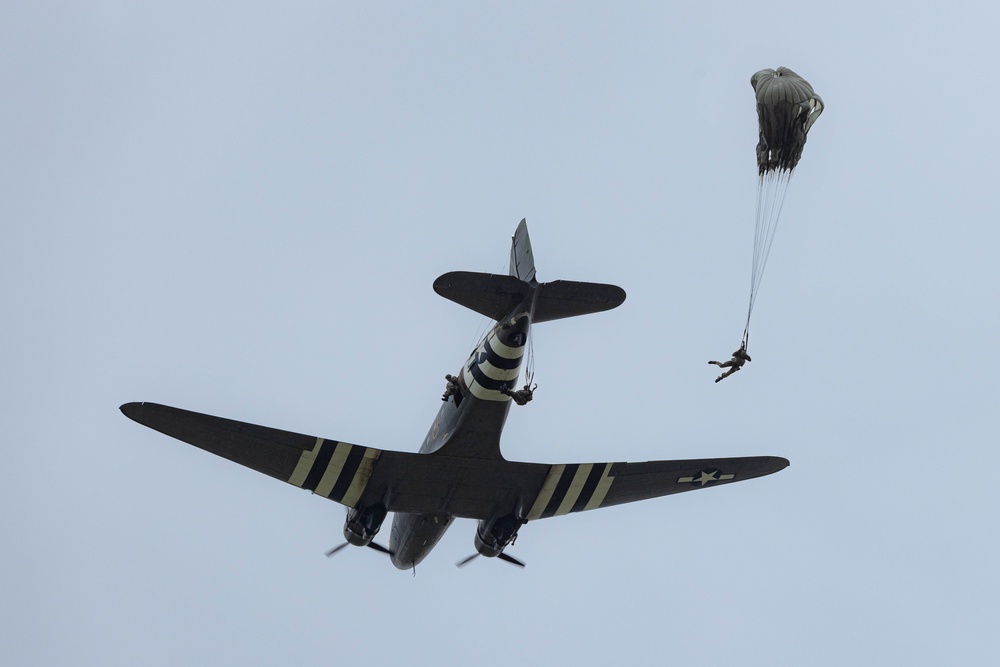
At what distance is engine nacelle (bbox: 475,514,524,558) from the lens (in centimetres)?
3453

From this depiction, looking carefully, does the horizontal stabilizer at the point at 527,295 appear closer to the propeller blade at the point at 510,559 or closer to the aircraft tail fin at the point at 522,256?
the aircraft tail fin at the point at 522,256

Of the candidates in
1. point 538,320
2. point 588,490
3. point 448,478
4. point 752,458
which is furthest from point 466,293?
point 752,458

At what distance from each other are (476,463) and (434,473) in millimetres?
1125

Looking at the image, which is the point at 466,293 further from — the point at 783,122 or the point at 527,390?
the point at 783,122

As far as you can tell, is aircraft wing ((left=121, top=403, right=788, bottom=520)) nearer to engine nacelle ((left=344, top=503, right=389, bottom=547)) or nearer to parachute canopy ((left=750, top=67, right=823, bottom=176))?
engine nacelle ((left=344, top=503, right=389, bottom=547))

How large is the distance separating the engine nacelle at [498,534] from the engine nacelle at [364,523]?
3.03 metres

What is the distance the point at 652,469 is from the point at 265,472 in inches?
A: 419

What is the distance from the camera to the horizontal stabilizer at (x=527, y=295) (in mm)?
31281

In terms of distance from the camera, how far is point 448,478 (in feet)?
108

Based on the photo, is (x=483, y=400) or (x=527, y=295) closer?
(x=483, y=400)

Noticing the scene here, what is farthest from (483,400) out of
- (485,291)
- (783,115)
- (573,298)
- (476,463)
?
(783,115)

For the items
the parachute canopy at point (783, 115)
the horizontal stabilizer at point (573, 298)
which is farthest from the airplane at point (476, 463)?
the parachute canopy at point (783, 115)

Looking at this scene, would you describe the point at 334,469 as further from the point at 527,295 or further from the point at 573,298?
the point at 573,298

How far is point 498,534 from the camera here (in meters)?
34.6
